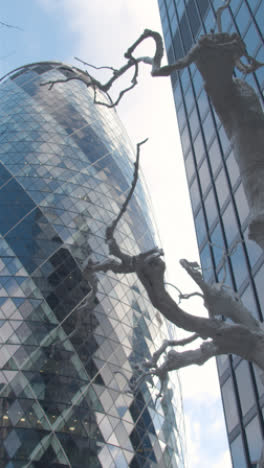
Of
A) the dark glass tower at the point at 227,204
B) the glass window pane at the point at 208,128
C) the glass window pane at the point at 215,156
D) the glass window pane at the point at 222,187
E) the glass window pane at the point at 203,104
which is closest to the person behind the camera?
the dark glass tower at the point at 227,204

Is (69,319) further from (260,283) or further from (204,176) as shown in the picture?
(260,283)

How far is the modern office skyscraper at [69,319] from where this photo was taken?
1947 centimetres

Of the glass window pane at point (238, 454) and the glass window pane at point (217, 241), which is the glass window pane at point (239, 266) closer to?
the glass window pane at point (217, 241)

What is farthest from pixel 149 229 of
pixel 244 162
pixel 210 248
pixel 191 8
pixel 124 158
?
pixel 244 162

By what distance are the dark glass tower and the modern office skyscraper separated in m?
3.89

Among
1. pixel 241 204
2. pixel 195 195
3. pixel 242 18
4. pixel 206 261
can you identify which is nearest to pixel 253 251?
pixel 241 204

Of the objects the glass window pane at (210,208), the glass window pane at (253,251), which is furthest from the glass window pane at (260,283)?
the glass window pane at (210,208)

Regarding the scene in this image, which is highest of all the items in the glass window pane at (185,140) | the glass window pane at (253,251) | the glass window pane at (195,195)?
the glass window pane at (185,140)

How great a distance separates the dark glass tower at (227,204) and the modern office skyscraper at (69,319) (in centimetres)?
389

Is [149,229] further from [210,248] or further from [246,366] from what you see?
[246,366]

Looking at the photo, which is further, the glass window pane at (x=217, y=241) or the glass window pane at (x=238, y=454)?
the glass window pane at (x=217, y=241)

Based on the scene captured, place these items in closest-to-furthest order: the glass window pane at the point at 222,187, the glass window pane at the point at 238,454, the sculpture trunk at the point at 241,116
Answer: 1. the sculpture trunk at the point at 241,116
2. the glass window pane at the point at 238,454
3. the glass window pane at the point at 222,187

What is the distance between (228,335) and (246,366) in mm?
7783

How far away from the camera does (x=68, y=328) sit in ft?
73.0
